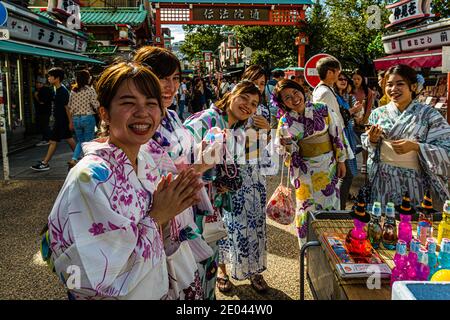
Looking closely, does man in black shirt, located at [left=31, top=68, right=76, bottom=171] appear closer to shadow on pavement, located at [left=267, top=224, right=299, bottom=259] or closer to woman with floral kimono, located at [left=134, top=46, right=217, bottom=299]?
shadow on pavement, located at [left=267, top=224, right=299, bottom=259]

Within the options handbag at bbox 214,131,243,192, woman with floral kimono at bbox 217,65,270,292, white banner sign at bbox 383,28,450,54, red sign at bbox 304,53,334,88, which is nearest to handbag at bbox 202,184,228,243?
handbag at bbox 214,131,243,192

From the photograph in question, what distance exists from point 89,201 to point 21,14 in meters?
8.77

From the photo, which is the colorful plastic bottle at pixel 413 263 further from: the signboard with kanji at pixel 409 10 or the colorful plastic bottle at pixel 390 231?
the signboard with kanji at pixel 409 10

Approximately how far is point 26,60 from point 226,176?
10.0 metres

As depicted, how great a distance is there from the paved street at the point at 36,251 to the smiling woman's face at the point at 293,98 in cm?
145

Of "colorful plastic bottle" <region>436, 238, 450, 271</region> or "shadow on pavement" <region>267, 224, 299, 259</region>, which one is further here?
"shadow on pavement" <region>267, 224, 299, 259</region>

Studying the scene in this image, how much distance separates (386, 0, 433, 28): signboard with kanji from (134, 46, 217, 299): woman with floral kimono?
9887 millimetres

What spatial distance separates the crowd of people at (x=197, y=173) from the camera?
1257 mm

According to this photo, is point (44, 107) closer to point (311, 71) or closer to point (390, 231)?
point (311, 71)

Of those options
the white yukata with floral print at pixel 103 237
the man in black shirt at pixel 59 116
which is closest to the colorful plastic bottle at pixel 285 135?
the white yukata with floral print at pixel 103 237

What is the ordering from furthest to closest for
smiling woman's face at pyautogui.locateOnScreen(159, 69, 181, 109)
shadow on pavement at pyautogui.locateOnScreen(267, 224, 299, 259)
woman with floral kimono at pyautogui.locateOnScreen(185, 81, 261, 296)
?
shadow on pavement at pyautogui.locateOnScreen(267, 224, 299, 259) < woman with floral kimono at pyautogui.locateOnScreen(185, 81, 261, 296) < smiling woman's face at pyautogui.locateOnScreen(159, 69, 181, 109)

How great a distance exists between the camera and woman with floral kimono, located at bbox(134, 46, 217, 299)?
1.76 m
